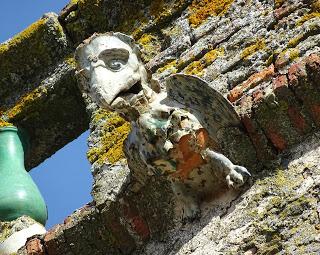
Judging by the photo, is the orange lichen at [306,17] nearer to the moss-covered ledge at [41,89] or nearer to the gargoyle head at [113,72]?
the gargoyle head at [113,72]

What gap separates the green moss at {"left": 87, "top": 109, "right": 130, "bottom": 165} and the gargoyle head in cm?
70

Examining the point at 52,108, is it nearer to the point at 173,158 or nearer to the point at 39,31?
the point at 39,31

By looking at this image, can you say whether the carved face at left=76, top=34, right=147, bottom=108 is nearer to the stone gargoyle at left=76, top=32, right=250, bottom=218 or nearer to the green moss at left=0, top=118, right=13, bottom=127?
the stone gargoyle at left=76, top=32, right=250, bottom=218

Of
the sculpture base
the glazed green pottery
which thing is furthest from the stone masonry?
the sculpture base

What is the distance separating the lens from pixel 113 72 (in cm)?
344

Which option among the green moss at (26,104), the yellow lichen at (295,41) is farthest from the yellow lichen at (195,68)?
the green moss at (26,104)

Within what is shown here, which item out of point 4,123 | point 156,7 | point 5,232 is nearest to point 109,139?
point 5,232

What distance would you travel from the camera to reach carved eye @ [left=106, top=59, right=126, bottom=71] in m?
3.47

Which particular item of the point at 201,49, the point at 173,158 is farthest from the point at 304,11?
the point at 173,158

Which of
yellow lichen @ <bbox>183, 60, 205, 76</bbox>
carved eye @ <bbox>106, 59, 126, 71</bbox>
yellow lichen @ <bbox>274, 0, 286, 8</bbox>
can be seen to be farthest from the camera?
yellow lichen @ <bbox>183, 60, 205, 76</bbox>

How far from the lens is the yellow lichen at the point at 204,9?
4.41m

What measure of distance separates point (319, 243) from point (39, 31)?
119 inches

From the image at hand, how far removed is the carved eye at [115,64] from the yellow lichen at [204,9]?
1.02m

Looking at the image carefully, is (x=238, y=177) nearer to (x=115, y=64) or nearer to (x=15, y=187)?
(x=115, y=64)
